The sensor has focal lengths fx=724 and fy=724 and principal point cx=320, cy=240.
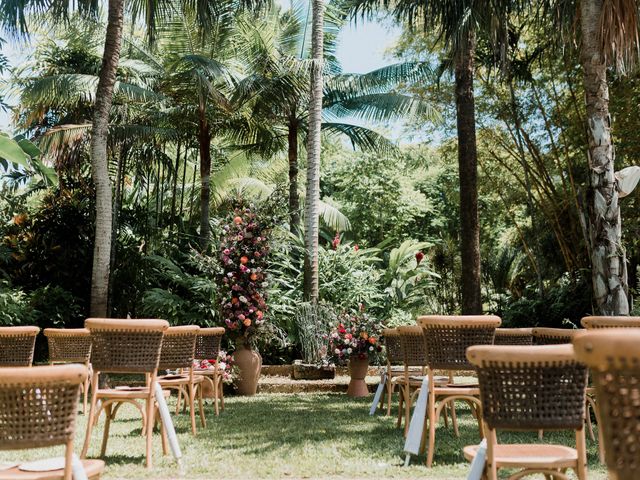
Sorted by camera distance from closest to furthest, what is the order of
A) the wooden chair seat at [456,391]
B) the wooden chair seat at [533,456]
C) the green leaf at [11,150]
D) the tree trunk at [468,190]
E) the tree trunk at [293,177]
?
the wooden chair seat at [533,456] → the wooden chair seat at [456,391] → the green leaf at [11,150] → the tree trunk at [468,190] → the tree trunk at [293,177]

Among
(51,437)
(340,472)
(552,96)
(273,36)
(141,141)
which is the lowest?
(340,472)

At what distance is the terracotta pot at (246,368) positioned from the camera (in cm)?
981

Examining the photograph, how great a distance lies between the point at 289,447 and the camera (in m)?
5.75

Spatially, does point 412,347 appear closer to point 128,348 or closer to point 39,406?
point 128,348

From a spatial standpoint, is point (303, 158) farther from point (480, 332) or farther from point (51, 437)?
point (51, 437)

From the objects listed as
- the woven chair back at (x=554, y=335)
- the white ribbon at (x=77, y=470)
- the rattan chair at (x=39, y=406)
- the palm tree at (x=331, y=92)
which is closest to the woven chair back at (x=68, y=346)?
the woven chair back at (x=554, y=335)

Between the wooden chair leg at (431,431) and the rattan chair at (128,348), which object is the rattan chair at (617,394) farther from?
the rattan chair at (128,348)

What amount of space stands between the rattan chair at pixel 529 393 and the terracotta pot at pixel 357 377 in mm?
7011

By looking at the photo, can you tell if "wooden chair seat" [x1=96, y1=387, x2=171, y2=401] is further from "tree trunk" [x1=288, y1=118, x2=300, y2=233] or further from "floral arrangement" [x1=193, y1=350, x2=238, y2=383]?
"tree trunk" [x1=288, y1=118, x2=300, y2=233]

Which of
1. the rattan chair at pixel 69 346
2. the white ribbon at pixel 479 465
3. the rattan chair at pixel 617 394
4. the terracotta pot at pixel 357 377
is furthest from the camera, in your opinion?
the terracotta pot at pixel 357 377

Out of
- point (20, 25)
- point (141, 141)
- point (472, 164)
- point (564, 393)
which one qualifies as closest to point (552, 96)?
point (472, 164)

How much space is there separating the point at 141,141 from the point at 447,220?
14.0 meters

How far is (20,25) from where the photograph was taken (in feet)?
35.0

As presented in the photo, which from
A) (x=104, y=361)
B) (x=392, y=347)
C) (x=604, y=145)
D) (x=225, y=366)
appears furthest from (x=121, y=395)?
(x=604, y=145)
